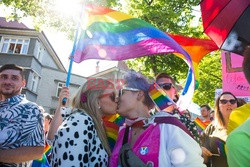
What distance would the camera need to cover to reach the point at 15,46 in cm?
2442

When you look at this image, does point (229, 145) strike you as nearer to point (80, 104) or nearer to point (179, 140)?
point (179, 140)

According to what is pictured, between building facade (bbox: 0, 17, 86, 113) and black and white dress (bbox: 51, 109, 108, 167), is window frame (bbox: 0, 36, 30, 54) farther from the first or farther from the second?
black and white dress (bbox: 51, 109, 108, 167)

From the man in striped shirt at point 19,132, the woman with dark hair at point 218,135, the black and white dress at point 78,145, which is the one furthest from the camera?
the woman with dark hair at point 218,135

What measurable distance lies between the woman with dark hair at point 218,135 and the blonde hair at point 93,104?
6.08 feet

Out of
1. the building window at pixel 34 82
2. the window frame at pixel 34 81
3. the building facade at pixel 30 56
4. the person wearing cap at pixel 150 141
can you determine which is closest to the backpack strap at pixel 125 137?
the person wearing cap at pixel 150 141

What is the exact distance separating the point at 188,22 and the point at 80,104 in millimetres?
10071

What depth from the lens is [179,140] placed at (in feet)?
6.91

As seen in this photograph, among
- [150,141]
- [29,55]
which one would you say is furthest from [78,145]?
[29,55]

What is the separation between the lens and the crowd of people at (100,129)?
212cm

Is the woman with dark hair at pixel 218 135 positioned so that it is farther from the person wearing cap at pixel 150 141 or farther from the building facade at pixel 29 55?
the building facade at pixel 29 55

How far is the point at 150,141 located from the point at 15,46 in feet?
80.4

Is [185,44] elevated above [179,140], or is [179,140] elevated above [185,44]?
[185,44]

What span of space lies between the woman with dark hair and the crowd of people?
1.00 metres

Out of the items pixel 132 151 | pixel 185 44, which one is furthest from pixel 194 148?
pixel 185 44
